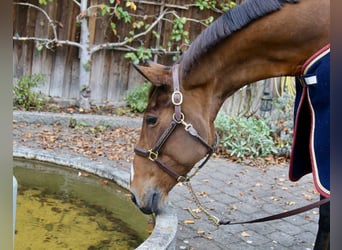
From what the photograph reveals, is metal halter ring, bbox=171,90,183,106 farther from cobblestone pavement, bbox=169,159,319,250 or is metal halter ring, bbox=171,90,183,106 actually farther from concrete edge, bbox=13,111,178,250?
cobblestone pavement, bbox=169,159,319,250

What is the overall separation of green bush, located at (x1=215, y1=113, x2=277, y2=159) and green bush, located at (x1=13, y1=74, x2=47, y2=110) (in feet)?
8.76

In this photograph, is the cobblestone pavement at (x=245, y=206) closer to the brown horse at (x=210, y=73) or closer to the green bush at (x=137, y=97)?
the brown horse at (x=210, y=73)

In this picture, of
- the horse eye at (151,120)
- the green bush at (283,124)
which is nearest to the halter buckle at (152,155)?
the horse eye at (151,120)

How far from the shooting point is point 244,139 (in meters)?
5.44

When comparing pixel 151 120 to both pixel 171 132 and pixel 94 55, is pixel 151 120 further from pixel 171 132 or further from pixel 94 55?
pixel 94 55

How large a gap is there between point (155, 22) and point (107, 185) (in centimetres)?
380

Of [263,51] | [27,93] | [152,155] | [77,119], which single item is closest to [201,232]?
[152,155]

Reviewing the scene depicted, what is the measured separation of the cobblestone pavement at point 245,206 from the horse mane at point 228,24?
1515mm

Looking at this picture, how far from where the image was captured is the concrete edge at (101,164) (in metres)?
2.18

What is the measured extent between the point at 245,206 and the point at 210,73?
86.3 inches

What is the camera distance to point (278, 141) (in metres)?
5.64

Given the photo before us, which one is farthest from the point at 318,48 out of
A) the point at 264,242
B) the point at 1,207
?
the point at 264,242

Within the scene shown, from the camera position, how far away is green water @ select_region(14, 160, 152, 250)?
2611mm

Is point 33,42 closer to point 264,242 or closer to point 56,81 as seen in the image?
point 56,81
